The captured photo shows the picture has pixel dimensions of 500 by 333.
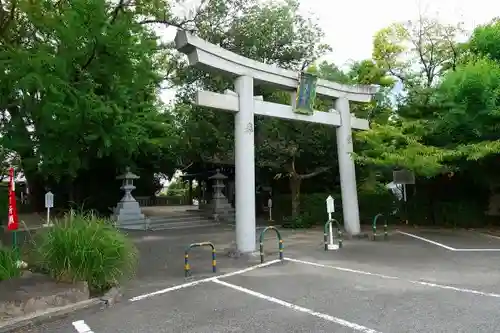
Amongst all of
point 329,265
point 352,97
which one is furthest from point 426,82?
point 329,265

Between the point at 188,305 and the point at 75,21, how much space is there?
6.55 m

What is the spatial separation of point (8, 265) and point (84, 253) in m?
1.26

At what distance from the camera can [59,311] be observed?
5.83 meters

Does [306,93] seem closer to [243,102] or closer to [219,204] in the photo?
[243,102]

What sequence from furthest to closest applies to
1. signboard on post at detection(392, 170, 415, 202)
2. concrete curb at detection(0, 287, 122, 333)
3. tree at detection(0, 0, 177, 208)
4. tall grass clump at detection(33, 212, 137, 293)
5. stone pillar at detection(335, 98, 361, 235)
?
signboard on post at detection(392, 170, 415, 202)
stone pillar at detection(335, 98, 361, 235)
tree at detection(0, 0, 177, 208)
tall grass clump at detection(33, 212, 137, 293)
concrete curb at detection(0, 287, 122, 333)

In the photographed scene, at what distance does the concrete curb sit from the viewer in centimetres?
527

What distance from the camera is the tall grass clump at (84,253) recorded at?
6578 millimetres

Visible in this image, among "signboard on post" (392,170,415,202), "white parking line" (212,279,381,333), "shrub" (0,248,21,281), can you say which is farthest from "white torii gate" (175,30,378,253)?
"shrub" (0,248,21,281)

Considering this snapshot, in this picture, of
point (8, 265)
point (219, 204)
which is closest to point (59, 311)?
point (8, 265)

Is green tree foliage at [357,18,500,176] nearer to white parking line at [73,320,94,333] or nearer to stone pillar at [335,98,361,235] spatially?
stone pillar at [335,98,361,235]

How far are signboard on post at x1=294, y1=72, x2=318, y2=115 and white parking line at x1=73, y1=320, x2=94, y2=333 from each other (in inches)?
336

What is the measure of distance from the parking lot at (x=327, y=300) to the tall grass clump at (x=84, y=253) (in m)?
0.64

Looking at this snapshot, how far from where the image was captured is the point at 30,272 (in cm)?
718

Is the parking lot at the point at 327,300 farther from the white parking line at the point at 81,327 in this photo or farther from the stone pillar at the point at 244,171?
the stone pillar at the point at 244,171
